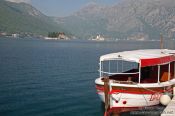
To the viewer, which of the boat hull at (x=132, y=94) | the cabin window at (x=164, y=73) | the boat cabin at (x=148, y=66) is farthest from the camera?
the cabin window at (x=164, y=73)

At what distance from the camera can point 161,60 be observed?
30.0 meters

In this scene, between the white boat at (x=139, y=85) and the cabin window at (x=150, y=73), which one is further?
the cabin window at (x=150, y=73)

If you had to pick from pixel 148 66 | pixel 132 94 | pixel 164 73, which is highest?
pixel 148 66

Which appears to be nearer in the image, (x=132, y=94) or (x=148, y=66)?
(x=132, y=94)

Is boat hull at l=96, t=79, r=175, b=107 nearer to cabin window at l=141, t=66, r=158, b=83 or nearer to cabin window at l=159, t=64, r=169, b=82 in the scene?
cabin window at l=141, t=66, r=158, b=83

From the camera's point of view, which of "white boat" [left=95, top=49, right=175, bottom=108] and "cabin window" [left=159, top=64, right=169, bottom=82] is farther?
"cabin window" [left=159, top=64, right=169, bottom=82]

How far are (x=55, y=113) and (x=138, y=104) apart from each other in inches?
309

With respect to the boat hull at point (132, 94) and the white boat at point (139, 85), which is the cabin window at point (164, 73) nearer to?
the white boat at point (139, 85)

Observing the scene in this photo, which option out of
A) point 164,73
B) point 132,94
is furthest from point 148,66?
point 132,94

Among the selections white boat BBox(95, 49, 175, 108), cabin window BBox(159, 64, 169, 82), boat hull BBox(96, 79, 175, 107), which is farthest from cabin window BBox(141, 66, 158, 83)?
boat hull BBox(96, 79, 175, 107)

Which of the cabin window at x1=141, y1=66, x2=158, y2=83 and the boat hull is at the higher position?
the cabin window at x1=141, y1=66, x2=158, y2=83

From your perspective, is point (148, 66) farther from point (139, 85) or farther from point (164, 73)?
point (139, 85)

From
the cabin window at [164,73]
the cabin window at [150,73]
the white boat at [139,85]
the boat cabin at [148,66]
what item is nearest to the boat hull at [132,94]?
the white boat at [139,85]

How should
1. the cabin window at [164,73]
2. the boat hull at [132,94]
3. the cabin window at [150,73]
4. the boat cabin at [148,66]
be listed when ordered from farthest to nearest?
the cabin window at [164,73] < the cabin window at [150,73] < the boat cabin at [148,66] < the boat hull at [132,94]
